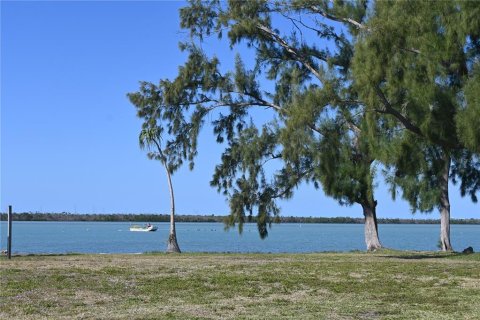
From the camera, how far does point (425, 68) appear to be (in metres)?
17.2

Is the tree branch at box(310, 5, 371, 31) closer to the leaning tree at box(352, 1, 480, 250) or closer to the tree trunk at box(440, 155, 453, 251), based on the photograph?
the leaning tree at box(352, 1, 480, 250)

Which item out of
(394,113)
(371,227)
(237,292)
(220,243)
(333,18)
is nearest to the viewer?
(237,292)

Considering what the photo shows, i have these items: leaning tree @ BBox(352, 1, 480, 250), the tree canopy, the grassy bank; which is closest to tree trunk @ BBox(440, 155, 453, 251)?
the tree canopy

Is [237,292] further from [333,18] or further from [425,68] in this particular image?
[333,18]

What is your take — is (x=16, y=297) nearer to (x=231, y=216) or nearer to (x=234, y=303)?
(x=234, y=303)

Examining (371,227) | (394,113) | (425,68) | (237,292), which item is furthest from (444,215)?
(237,292)

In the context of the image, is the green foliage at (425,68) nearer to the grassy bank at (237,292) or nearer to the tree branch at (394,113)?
the tree branch at (394,113)

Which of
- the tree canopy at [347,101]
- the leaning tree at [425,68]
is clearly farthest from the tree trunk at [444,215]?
the leaning tree at [425,68]

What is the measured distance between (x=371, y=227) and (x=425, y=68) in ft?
46.3

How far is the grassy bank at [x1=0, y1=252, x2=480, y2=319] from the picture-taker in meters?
9.80

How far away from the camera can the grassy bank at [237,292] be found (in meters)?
9.80

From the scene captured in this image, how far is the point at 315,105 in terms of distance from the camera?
17906 mm

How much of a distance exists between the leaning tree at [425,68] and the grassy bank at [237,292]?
3.61m

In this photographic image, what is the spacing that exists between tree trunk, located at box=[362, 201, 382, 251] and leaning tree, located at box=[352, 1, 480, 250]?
11.9m
